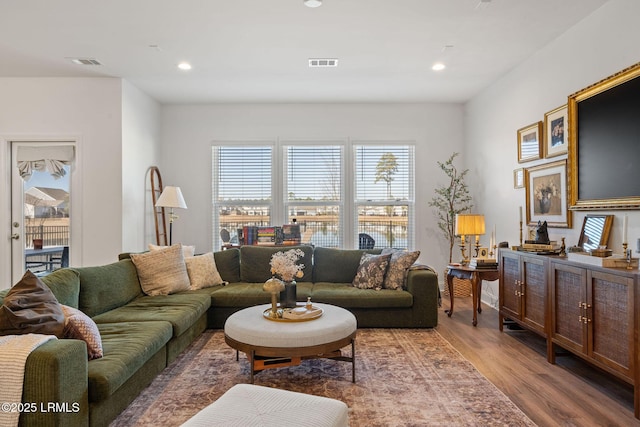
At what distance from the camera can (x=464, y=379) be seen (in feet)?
9.21

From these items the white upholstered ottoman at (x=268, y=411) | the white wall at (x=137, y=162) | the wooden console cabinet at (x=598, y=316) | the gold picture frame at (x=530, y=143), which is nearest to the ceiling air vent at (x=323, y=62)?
the gold picture frame at (x=530, y=143)

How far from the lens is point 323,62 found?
4418 millimetres

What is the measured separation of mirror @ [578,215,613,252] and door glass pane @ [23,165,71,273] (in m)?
5.75

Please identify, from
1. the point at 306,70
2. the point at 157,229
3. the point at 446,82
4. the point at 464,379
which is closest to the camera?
the point at 464,379

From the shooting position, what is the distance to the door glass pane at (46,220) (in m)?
5.02

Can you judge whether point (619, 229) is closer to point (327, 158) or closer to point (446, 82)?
point (446, 82)

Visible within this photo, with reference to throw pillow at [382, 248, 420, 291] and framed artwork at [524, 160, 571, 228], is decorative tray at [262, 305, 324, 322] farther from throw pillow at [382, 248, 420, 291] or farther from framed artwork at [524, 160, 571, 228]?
framed artwork at [524, 160, 571, 228]

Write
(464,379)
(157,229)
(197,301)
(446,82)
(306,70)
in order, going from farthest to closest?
1. (157,229)
2. (446,82)
3. (306,70)
4. (197,301)
5. (464,379)

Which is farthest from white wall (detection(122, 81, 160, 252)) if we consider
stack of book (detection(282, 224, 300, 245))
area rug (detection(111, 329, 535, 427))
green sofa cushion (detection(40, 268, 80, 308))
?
area rug (detection(111, 329, 535, 427))

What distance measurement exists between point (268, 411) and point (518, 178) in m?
4.11

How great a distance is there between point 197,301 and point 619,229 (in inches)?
141

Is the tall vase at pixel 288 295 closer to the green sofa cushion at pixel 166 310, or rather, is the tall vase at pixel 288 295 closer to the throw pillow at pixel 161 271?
the green sofa cushion at pixel 166 310

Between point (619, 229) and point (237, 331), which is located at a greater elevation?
point (619, 229)

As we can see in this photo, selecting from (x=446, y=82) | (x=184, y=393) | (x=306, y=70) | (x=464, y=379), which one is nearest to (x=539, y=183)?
(x=446, y=82)
